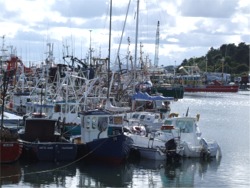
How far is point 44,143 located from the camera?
141ft

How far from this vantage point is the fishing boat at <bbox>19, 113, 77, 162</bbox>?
43219mm

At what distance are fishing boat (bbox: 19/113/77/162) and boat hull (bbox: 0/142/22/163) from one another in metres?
1.69

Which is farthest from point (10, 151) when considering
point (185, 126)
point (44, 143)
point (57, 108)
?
point (57, 108)

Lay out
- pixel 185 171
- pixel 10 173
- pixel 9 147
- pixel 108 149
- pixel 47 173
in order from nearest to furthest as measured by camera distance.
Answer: pixel 10 173
pixel 47 173
pixel 9 147
pixel 185 171
pixel 108 149

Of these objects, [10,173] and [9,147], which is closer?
[10,173]

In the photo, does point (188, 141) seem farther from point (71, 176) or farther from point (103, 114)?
point (71, 176)

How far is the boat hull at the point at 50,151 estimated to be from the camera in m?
43.2

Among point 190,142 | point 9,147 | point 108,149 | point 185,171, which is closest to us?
point 9,147

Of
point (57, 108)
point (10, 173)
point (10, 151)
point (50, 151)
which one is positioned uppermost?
point (57, 108)

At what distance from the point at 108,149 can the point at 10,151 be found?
243 inches

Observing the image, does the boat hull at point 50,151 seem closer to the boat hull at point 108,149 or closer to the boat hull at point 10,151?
the boat hull at point 108,149

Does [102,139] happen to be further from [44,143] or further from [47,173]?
[47,173]

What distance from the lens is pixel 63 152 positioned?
4353 centimetres

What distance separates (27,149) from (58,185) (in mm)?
6503
